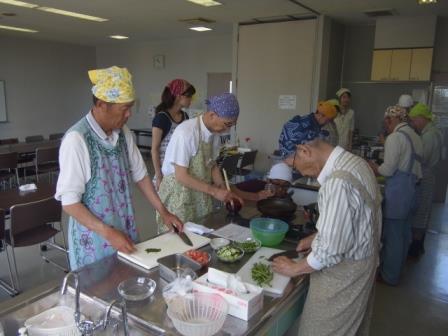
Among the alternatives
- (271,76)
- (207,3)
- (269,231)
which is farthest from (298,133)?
(271,76)

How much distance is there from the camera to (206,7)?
4383 mm

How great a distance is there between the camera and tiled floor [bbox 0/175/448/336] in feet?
7.90

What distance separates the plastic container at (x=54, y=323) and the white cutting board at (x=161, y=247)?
0.29m

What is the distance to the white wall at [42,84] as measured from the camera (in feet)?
24.6

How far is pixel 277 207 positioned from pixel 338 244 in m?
0.74

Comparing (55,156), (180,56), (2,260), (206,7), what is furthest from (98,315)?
(180,56)

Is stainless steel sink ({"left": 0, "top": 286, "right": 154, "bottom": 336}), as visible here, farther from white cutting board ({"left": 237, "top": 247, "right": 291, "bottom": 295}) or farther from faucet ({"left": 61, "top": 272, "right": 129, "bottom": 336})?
white cutting board ({"left": 237, "top": 247, "right": 291, "bottom": 295})

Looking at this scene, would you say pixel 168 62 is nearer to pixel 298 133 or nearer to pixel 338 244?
pixel 298 133

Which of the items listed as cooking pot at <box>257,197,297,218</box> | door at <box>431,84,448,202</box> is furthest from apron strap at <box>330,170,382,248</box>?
door at <box>431,84,448,202</box>

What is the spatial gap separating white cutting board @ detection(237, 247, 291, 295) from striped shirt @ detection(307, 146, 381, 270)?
0.14 m

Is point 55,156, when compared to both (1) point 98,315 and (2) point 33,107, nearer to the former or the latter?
(2) point 33,107

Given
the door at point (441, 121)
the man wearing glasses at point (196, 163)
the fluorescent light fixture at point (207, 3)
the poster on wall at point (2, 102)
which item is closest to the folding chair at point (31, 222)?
the man wearing glasses at point (196, 163)

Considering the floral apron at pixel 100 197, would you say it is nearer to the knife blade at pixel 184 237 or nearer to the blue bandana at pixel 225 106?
the knife blade at pixel 184 237

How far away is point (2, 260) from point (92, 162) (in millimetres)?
2452
